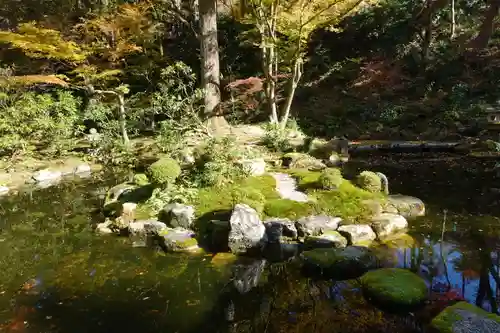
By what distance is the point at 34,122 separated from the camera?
13281 millimetres

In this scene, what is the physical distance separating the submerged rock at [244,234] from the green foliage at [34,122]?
374 inches

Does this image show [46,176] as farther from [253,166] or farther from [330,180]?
[330,180]

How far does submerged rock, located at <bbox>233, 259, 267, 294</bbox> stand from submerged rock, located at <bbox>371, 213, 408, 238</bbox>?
1980 millimetres

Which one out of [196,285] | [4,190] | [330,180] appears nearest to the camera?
[196,285]

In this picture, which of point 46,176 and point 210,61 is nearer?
point 46,176

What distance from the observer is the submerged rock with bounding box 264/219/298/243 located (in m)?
6.71

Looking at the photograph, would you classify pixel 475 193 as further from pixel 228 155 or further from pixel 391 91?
pixel 391 91

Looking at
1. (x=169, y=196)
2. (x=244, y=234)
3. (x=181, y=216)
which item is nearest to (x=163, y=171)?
(x=169, y=196)

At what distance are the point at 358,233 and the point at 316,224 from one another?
0.68 metres

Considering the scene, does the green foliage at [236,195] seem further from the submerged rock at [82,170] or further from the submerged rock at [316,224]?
the submerged rock at [82,170]

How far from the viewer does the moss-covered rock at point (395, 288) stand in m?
4.87

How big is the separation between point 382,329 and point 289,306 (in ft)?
3.56

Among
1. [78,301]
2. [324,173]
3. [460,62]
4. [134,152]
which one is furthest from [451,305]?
[460,62]

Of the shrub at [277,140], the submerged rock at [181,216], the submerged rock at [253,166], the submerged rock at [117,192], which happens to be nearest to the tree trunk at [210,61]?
the shrub at [277,140]
